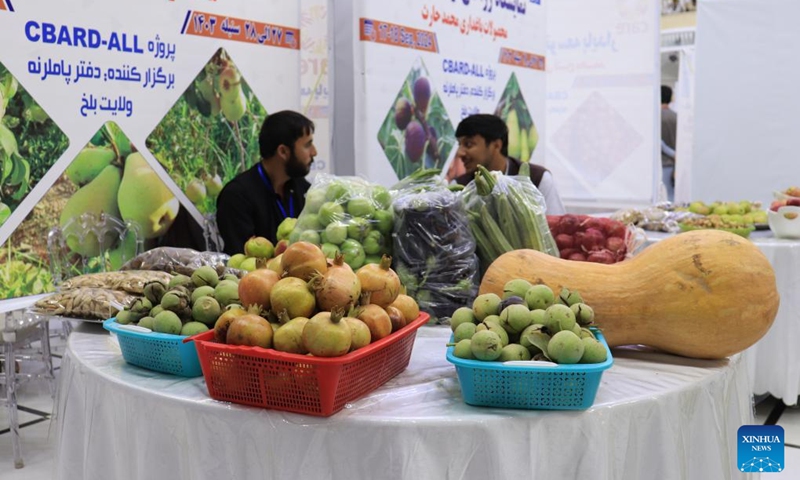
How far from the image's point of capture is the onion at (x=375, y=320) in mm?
1457

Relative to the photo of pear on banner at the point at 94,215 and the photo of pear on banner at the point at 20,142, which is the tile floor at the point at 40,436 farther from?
the photo of pear on banner at the point at 20,142

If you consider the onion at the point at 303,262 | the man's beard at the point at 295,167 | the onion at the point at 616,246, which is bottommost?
the onion at the point at 616,246

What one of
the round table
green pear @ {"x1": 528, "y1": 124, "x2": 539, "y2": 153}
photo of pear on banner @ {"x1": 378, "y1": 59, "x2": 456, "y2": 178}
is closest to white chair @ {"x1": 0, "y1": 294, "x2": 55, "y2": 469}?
the round table

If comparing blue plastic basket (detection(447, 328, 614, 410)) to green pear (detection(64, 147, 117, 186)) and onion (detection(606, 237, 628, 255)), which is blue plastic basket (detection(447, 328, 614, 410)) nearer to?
onion (detection(606, 237, 628, 255))

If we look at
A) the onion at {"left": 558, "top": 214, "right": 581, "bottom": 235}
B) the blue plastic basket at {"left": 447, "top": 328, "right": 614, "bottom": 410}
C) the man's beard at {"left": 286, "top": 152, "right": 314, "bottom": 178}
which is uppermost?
the man's beard at {"left": 286, "top": 152, "right": 314, "bottom": 178}

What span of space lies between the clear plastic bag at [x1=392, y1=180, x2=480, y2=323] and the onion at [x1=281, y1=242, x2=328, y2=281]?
0.60 metres

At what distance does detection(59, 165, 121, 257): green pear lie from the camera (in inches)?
144

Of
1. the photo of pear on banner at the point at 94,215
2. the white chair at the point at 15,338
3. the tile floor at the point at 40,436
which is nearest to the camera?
the white chair at the point at 15,338

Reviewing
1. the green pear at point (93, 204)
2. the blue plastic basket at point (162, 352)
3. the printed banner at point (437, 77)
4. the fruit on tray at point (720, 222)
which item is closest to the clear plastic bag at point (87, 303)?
the blue plastic basket at point (162, 352)

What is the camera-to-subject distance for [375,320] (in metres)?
1.46

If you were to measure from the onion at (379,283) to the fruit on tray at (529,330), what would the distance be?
0.15 meters

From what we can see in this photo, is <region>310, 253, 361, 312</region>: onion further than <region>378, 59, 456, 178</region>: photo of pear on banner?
No

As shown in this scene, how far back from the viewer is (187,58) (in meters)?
4.09

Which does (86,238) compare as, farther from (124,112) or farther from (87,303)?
(87,303)
